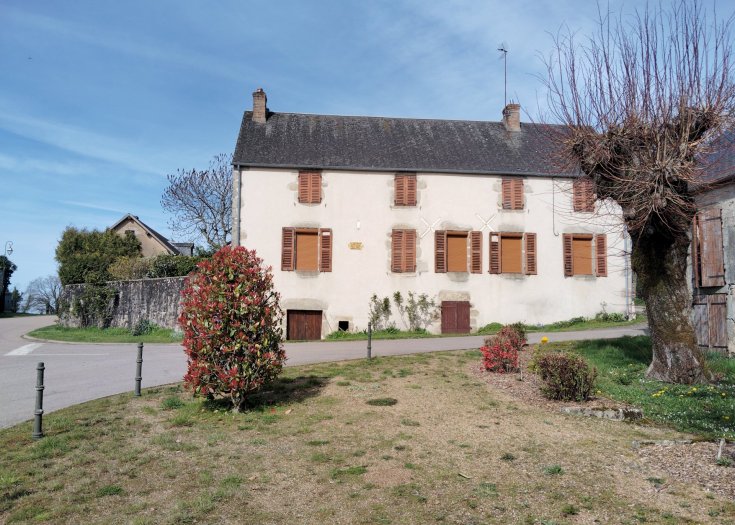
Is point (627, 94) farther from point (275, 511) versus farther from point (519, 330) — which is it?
point (275, 511)

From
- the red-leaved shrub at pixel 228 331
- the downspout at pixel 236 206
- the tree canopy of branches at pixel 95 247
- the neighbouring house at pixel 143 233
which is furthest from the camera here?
the neighbouring house at pixel 143 233

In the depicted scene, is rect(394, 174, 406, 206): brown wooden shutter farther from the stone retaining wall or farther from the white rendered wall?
the stone retaining wall

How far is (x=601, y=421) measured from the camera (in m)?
6.83

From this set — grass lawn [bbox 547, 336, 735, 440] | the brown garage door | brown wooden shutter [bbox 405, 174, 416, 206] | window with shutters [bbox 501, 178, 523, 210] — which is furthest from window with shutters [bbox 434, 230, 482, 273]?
grass lawn [bbox 547, 336, 735, 440]

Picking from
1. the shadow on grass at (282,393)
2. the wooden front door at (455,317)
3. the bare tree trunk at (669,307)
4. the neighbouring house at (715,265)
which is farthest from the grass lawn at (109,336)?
the neighbouring house at (715,265)

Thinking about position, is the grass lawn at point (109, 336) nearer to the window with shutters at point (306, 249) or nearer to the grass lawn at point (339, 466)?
the window with shutters at point (306, 249)

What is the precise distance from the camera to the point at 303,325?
20094 millimetres

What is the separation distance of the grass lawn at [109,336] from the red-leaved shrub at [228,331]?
12.6 metres

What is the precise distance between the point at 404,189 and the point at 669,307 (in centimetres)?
1274

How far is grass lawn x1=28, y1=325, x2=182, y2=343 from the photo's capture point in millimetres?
19594

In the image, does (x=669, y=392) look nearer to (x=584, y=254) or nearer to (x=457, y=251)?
(x=457, y=251)

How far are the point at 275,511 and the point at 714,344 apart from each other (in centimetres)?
1162

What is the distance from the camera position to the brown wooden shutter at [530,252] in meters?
20.9

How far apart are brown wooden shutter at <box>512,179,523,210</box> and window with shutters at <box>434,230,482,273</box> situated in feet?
6.26
